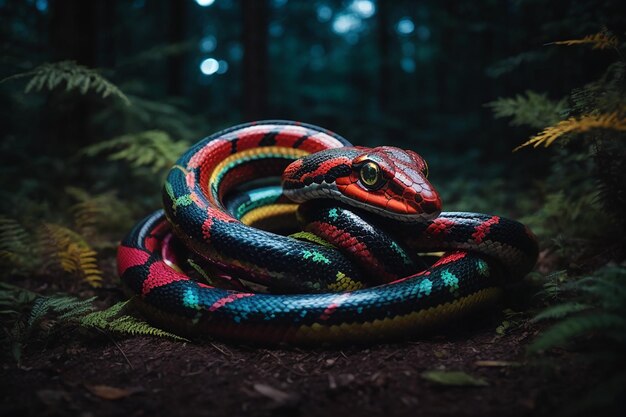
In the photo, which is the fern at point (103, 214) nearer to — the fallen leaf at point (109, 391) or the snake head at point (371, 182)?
the snake head at point (371, 182)

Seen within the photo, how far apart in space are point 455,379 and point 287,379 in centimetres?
90

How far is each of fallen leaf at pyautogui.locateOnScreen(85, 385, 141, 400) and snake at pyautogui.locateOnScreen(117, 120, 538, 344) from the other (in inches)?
25.7

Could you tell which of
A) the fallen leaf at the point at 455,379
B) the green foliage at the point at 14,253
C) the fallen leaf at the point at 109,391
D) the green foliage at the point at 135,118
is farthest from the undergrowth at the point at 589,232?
the green foliage at the point at 135,118

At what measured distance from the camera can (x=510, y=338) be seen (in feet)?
8.83

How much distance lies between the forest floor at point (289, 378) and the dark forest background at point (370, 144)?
19 mm

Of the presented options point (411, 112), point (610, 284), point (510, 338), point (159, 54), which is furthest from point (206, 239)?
point (411, 112)

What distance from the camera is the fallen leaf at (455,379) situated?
6.96 ft

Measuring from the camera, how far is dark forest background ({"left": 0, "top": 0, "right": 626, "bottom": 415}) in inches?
85.8

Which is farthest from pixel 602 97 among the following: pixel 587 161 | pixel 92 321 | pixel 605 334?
pixel 92 321

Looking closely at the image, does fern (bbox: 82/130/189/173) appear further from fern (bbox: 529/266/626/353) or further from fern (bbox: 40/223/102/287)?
fern (bbox: 529/266/626/353)

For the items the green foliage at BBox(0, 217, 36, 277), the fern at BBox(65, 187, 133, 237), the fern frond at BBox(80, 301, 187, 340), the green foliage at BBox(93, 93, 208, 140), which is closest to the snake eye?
the fern frond at BBox(80, 301, 187, 340)

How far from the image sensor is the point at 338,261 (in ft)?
10.1

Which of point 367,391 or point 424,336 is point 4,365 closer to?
point 367,391

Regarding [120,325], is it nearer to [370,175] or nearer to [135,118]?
[370,175]
